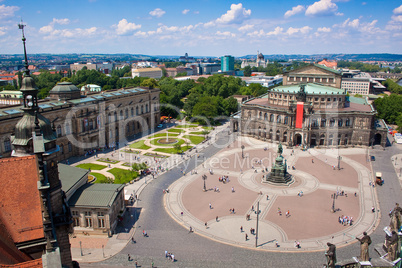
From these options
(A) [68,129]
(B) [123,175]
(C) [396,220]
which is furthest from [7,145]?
(C) [396,220]

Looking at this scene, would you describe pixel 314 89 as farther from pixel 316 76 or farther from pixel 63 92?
pixel 63 92

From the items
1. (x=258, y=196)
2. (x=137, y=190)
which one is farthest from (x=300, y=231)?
(x=137, y=190)

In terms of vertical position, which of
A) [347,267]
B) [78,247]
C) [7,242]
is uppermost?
[7,242]

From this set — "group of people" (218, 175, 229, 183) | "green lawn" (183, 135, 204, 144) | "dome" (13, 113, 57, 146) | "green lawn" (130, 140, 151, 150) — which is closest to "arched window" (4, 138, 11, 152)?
"green lawn" (130, 140, 151, 150)

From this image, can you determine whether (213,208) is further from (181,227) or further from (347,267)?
(347,267)

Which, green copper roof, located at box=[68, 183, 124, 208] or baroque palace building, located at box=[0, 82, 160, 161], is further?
baroque palace building, located at box=[0, 82, 160, 161]

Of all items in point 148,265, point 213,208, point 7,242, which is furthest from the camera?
point 213,208

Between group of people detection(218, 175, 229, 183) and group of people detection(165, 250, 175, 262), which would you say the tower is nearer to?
group of people detection(165, 250, 175, 262)
